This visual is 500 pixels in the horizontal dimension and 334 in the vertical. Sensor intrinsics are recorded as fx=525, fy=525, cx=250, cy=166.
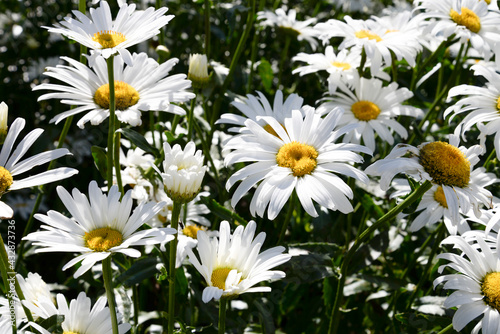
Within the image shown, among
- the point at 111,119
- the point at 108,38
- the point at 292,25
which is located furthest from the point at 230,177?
the point at 292,25

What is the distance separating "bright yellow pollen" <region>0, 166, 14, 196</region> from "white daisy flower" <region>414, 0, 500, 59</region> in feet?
4.33

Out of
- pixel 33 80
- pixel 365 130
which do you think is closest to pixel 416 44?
pixel 365 130

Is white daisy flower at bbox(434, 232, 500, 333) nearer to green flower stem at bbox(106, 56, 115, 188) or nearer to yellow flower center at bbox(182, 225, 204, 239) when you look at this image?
yellow flower center at bbox(182, 225, 204, 239)

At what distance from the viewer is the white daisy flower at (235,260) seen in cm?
108

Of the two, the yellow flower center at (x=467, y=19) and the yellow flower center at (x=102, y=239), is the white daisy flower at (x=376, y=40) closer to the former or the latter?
the yellow flower center at (x=467, y=19)

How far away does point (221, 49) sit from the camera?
2732 millimetres

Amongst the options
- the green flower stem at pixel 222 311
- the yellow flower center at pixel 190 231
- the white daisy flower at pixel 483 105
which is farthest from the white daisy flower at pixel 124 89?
the white daisy flower at pixel 483 105

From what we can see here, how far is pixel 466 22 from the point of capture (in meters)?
1.78


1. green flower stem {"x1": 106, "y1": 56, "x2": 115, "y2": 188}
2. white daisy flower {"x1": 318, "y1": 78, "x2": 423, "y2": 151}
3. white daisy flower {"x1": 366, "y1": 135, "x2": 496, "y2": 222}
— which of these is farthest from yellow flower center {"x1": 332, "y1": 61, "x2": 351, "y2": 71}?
green flower stem {"x1": 106, "y1": 56, "x2": 115, "y2": 188}

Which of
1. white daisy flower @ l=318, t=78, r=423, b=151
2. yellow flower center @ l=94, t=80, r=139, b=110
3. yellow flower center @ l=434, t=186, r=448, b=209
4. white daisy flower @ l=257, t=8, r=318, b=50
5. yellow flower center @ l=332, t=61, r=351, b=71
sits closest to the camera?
yellow flower center @ l=94, t=80, r=139, b=110

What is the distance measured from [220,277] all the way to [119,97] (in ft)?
1.96

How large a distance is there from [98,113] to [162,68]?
0.22m

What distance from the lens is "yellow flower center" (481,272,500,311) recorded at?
3.93ft

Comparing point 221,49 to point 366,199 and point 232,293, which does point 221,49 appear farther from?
point 232,293
